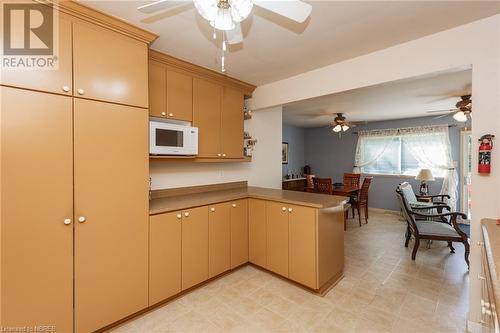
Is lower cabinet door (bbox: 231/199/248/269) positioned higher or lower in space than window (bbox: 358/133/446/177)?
lower

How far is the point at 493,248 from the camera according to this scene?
42.4 inches

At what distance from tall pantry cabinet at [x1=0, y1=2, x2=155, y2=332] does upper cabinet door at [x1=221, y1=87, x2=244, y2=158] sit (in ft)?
3.68

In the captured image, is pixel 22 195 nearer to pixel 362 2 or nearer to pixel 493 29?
pixel 362 2

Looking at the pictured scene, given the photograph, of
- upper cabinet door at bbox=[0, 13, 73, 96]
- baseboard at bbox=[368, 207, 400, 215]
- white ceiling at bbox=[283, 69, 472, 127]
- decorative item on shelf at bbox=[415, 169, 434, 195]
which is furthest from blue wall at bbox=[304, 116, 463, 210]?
upper cabinet door at bbox=[0, 13, 73, 96]

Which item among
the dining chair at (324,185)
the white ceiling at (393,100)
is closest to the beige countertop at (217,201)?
the white ceiling at (393,100)

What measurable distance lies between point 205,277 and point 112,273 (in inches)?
36.5

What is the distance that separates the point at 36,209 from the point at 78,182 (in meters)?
0.27

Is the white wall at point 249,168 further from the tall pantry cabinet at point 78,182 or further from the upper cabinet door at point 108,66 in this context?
the upper cabinet door at point 108,66

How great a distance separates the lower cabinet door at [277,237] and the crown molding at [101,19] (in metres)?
1.97

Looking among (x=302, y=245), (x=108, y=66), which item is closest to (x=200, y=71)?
(x=108, y=66)

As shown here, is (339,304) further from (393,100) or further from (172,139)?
(393,100)

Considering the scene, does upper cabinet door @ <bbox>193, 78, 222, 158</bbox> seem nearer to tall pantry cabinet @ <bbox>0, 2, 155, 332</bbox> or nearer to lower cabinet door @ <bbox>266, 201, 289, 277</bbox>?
tall pantry cabinet @ <bbox>0, 2, 155, 332</bbox>

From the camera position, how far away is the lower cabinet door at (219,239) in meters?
2.37

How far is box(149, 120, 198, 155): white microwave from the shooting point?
206cm
